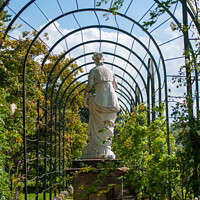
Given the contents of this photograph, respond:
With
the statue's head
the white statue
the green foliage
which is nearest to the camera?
the green foliage

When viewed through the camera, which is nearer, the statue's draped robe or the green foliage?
the green foliage

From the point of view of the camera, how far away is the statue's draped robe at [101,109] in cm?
870

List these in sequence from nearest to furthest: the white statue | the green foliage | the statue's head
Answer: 1. the green foliage
2. the white statue
3. the statue's head

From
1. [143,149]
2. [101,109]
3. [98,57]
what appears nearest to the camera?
[143,149]

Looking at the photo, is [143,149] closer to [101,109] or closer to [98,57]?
[101,109]

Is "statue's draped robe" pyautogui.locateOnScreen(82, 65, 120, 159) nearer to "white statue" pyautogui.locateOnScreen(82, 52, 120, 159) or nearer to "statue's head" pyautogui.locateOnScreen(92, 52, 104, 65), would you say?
"white statue" pyautogui.locateOnScreen(82, 52, 120, 159)

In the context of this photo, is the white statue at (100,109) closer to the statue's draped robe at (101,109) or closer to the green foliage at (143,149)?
the statue's draped robe at (101,109)

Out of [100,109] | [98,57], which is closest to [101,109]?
[100,109]

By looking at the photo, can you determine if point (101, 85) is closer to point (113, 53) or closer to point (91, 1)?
point (91, 1)

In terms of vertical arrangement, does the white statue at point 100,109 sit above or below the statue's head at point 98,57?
below

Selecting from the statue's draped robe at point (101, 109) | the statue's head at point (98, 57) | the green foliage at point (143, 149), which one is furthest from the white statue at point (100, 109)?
the green foliage at point (143, 149)

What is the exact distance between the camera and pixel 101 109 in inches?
343

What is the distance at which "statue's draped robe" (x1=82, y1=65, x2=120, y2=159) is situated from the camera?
28.5ft

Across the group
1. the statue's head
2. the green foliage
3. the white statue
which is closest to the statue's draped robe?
the white statue
